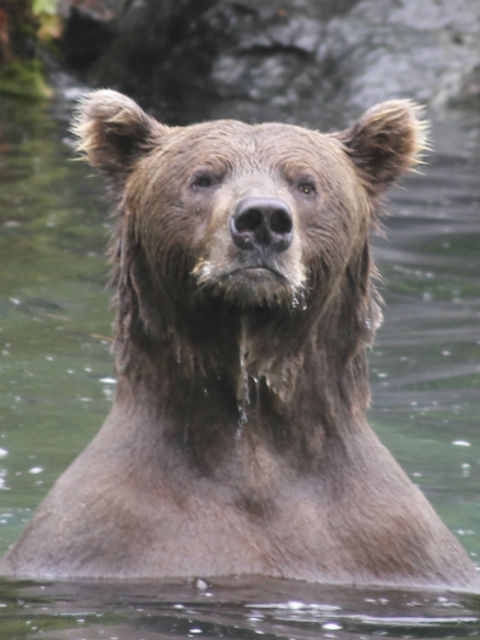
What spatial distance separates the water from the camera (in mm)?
5320

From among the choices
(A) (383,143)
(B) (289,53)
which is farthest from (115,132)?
(B) (289,53)

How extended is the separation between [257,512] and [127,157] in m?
1.62

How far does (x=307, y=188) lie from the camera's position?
5824 millimetres

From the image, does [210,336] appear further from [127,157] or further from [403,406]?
[403,406]

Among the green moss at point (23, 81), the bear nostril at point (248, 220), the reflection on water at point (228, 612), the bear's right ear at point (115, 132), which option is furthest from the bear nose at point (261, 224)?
the green moss at point (23, 81)

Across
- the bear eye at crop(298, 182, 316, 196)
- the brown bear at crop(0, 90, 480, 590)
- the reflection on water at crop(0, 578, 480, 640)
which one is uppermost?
the bear eye at crop(298, 182, 316, 196)

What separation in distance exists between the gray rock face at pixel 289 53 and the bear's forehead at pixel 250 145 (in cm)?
1365

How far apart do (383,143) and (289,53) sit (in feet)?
47.8

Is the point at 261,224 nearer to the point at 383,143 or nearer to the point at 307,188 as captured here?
the point at 307,188

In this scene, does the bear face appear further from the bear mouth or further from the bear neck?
the bear neck

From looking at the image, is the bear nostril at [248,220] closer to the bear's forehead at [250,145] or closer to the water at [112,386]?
the bear's forehead at [250,145]

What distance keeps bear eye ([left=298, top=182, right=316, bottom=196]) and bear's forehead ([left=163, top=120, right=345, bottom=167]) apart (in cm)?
8

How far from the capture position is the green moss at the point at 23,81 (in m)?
20.2

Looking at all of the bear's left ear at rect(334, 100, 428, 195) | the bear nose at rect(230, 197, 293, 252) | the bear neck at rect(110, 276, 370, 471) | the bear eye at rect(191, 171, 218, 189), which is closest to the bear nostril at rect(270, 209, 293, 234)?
the bear nose at rect(230, 197, 293, 252)
